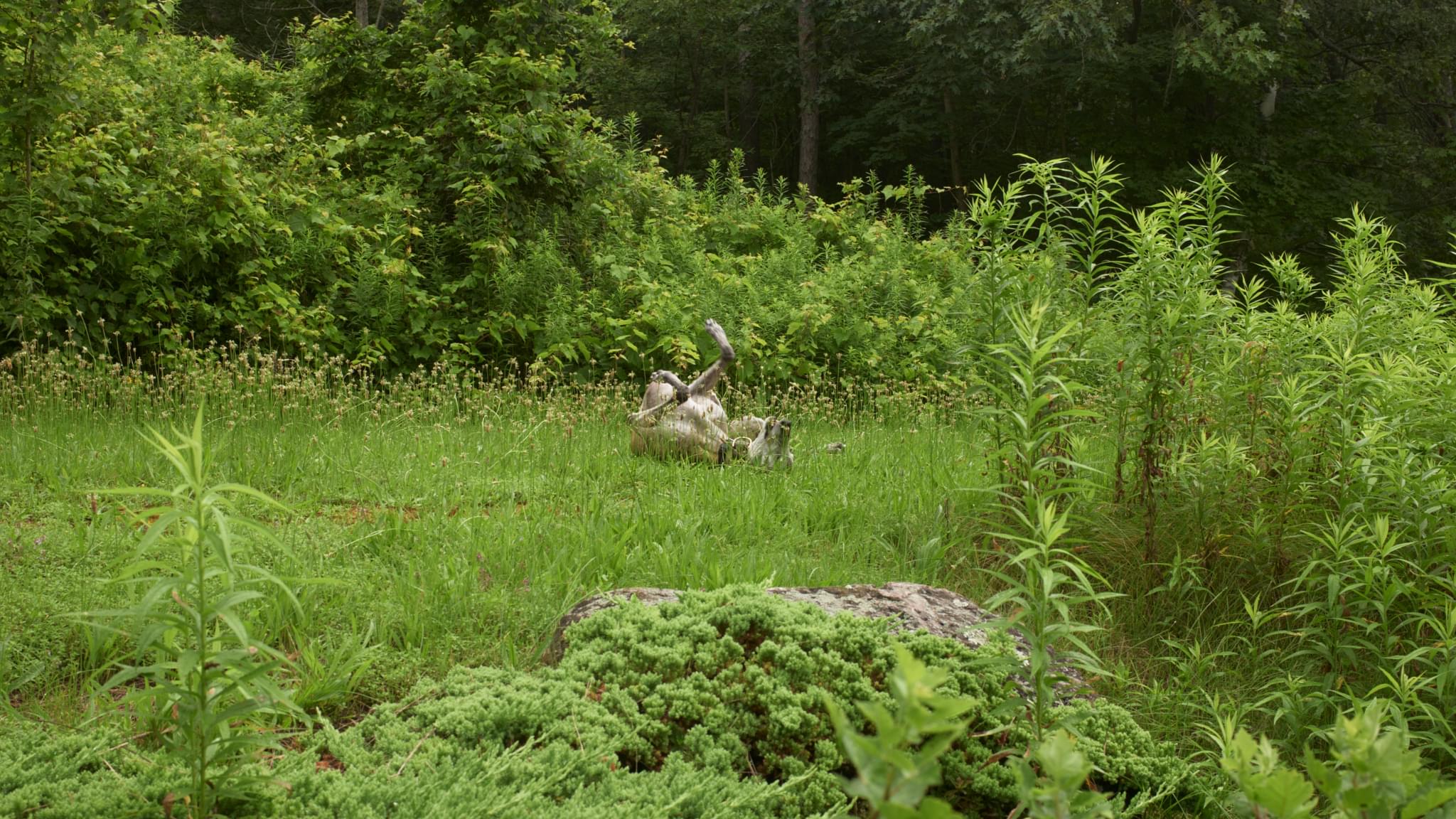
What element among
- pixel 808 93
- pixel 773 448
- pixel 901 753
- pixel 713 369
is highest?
pixel 808 93

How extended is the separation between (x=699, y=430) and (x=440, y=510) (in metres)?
1.78

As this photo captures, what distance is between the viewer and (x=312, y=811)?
212cm

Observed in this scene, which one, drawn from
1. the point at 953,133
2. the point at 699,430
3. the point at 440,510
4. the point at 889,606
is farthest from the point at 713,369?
the point at 953,133

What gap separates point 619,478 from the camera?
5.66 meters

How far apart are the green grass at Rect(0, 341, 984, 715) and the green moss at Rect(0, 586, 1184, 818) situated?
0.41 metres

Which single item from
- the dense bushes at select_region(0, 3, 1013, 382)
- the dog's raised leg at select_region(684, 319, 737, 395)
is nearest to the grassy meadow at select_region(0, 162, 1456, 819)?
the dog's raised leg at select_region(684, 319, 737, 395)

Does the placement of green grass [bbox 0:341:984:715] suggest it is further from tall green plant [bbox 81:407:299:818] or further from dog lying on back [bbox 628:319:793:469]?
tall green plant [bbox 81:407:299:818]

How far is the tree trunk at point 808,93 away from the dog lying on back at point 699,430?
1530cm

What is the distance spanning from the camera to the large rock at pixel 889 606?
3.21 m

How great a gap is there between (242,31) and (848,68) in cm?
1553

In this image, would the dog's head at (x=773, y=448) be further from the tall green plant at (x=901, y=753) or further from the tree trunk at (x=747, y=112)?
the tree trunk at (x=747, y=112)

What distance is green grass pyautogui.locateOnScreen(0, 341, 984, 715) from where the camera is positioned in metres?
3.48

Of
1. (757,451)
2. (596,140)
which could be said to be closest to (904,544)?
(757,451)

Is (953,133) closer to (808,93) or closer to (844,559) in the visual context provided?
(808,93)
